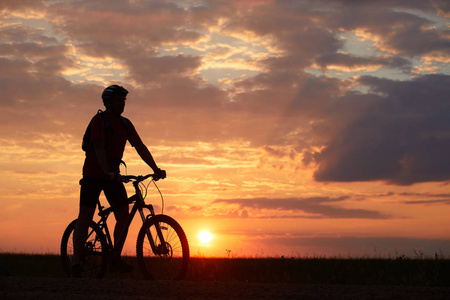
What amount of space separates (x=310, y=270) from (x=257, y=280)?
1.58m

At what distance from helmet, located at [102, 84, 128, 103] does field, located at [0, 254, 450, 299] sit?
272 centimetres

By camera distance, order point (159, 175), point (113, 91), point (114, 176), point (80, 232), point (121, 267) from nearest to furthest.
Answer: point (114, 176) → point (113, 91) → point (159, 175) → point (121, 267) → point (80, 232)

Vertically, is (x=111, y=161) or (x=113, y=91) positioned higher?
(x=113, y=91)

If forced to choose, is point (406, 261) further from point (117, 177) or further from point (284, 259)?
point (117, 177)

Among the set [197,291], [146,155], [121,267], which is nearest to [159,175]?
[146,155]

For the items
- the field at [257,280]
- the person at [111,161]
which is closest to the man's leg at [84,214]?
the person at [111,161]

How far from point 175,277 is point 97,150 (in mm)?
2166

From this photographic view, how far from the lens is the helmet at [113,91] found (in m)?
8.66

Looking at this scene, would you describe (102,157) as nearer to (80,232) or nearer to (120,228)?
(120,228)

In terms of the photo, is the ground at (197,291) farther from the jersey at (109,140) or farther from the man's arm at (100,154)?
the jersey at (109,140)

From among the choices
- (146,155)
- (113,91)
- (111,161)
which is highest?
(113,91)

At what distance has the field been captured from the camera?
6.53 meters

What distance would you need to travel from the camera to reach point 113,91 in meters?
8.66

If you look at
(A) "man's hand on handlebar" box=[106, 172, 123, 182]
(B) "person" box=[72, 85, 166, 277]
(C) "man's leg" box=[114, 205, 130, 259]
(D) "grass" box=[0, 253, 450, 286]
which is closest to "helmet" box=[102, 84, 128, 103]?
(B) "person" box=[72, 85, 166, 277]
